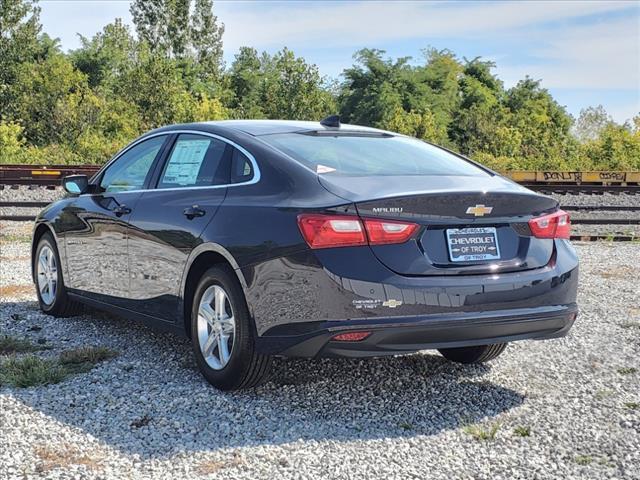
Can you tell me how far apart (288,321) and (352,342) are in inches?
14.7

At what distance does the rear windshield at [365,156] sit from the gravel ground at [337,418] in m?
1.32

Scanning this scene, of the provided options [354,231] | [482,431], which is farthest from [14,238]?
[482,431]

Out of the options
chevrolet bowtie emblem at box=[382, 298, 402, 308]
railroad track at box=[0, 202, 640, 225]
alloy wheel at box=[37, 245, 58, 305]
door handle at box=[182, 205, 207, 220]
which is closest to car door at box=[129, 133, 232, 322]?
door handle at box=[182, 205, 207, 220]

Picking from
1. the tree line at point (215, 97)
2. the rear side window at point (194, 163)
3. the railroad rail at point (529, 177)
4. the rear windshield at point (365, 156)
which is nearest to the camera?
the rear windshield at point (365, 156)

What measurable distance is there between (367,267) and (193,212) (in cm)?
141

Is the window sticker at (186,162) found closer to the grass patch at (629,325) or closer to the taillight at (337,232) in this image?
the taillight at (337,232)

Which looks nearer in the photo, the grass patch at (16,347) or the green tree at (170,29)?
the grass patch at (16,347)

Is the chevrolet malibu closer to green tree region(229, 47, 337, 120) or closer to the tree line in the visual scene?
the tree line

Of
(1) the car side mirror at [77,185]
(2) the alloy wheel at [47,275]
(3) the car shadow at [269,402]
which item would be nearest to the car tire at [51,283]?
(2) the alloy wheel at [47,275]

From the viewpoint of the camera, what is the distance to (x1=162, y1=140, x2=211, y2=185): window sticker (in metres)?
5.61

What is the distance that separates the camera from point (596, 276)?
1080cm

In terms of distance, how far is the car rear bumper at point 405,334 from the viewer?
14.4 feet

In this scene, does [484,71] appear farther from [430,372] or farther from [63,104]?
[430,372]

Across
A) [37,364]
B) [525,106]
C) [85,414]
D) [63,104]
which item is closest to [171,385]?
[85,414]
